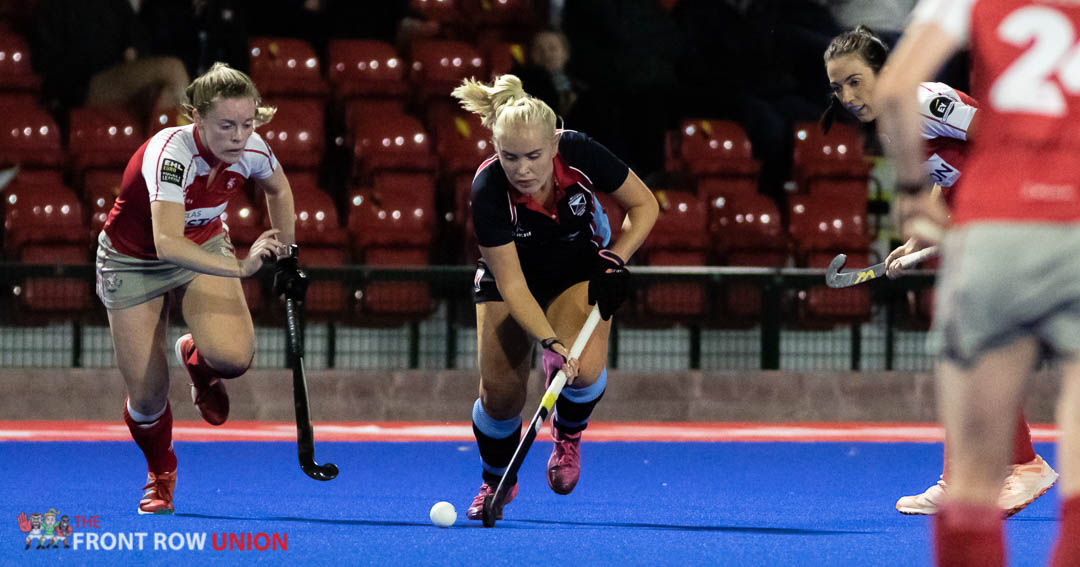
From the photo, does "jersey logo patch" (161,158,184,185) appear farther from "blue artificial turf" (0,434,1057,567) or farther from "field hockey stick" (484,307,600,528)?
"field hockey stick" (484,307,600,528)

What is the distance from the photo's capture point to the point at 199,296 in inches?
163

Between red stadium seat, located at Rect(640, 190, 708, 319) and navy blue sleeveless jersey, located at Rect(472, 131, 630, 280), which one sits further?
red stadium seat, located at Rect(640, 190, 708, 319)

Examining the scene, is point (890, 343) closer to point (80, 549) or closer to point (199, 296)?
point (199, 296)

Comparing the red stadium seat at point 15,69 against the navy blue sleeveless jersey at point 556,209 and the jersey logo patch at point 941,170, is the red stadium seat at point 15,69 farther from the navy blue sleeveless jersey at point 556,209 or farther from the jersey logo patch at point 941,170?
the jersey logo patch at point 941,170

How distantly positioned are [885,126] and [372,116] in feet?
18.9

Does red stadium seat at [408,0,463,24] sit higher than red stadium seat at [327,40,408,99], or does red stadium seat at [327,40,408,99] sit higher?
red stadium seat at [408,0,463,24]

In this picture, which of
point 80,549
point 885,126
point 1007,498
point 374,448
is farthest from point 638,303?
point 885,126

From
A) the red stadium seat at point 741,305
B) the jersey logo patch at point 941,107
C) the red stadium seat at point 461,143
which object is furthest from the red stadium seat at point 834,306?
the jersey logo patch at point 941,107

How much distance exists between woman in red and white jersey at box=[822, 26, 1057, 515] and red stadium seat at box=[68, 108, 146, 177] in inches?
176

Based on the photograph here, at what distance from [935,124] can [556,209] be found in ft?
3.39

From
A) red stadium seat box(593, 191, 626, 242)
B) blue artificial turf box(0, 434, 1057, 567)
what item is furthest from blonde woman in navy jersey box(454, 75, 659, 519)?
red stadium seat box(593, 191, 626, 242)

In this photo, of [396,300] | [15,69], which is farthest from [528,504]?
[15,69]

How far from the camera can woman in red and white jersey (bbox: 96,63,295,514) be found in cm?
386

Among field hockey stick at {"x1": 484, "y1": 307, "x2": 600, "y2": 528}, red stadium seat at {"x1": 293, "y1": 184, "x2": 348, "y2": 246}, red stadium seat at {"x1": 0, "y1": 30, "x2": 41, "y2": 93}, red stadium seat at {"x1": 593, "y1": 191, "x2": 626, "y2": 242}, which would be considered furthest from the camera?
red stadium seat at {"x1": 0, "y1": 30, "x2": 41, "y2": 93}
